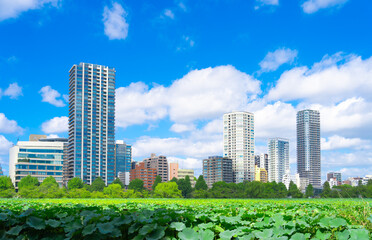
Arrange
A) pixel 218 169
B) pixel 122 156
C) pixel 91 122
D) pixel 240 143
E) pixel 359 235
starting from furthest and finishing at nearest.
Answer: pixel 122 156, pixel 240 143, pixel 218 169, pixel 91 122, pixel 359 235

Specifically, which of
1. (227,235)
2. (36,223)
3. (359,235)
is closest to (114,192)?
(36,223)

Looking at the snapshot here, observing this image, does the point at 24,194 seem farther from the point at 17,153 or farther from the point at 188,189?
the point at 17,153

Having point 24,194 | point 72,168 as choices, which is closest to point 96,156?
point 72,168

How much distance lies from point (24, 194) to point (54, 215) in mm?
64357

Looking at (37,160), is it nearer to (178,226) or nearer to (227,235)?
(178,226)

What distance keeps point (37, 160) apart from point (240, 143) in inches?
3658

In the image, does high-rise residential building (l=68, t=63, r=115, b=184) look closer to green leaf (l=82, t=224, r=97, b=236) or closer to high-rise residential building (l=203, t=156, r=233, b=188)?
high-rise residential building (l=203, t=156, r=233, b=188)

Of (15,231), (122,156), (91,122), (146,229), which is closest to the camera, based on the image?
(146,229)

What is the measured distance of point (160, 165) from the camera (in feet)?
509

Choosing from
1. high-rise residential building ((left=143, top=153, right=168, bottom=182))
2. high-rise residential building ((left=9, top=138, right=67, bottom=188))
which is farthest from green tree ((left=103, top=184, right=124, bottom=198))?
high-rise residential building ((left=143, top=153, right=168, bottom=182))

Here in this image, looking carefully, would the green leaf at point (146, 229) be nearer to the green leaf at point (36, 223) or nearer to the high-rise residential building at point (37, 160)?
the green leaf at point (36, 223)

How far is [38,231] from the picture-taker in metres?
4.58

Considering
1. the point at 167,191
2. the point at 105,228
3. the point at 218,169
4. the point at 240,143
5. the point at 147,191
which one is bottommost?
the point at 147,191

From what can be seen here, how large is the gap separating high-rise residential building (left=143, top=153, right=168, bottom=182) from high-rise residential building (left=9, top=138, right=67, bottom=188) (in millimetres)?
53049
